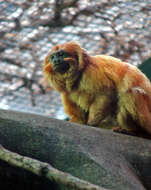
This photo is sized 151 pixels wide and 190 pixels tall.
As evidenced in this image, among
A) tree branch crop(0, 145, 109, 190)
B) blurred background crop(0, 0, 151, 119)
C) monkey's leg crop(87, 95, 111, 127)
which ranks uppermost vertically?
tree branch crop(0, 145, 109, 190)

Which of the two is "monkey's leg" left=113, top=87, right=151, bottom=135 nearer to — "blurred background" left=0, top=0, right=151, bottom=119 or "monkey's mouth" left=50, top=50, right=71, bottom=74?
"monkey's mouth" left=50, top=50, right=71, bottom=74

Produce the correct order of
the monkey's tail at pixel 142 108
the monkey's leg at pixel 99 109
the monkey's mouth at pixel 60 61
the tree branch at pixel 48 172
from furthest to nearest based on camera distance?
1. the monkey's mouth at pixel 60 61
2. the monkey's leg at pixel 99 109
3. the monkey's tail at pixel 142 108
4. the tree branch at pixel 48 172

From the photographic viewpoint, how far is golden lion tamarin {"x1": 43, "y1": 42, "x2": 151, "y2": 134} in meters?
4.34

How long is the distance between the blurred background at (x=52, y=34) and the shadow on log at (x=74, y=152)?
3816 millimetres

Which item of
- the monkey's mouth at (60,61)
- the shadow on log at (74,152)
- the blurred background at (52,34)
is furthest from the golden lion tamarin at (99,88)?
the blurred background at (52,34)

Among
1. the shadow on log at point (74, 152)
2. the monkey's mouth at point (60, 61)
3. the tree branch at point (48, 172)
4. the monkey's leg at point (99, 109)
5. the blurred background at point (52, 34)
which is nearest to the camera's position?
the tree branch at point (48, 172)

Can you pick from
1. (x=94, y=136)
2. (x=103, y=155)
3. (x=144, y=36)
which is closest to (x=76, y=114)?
(x=94, y=136)

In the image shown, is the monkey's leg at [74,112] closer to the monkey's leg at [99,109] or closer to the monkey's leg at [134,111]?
the monkey's leg at [99,109]

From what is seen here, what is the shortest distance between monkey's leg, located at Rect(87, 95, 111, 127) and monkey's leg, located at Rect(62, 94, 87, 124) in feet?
0.83

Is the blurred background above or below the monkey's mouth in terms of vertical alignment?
below

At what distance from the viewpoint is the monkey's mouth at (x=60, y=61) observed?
471 centimetres

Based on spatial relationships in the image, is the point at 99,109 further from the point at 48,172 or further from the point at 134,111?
the point at 48,172

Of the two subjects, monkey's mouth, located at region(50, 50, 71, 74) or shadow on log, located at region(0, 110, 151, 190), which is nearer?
shadow on log, located at region(0, 110, 151, 190)

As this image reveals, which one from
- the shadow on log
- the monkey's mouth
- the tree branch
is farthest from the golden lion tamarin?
the tree branch
